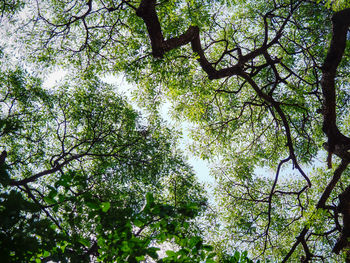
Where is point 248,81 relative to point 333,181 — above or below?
above

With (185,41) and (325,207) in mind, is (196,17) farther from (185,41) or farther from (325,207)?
(325,207)

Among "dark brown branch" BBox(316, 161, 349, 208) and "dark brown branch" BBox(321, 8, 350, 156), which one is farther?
"dark brown branch" BBox(316, 161, 349, 208)

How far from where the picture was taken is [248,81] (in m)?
8.26

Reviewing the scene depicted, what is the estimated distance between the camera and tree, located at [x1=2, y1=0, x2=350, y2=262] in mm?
7406

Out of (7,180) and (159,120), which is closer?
(7,180)

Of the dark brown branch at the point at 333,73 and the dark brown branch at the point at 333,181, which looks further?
the dark brown branch at the point at 333,181

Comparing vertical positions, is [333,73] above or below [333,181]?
above

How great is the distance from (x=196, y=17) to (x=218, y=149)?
17.7 feet

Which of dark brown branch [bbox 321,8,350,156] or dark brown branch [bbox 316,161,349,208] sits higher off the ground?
dark brown branch [bbox 321,8,350,156]

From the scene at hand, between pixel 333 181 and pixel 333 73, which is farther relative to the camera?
pixel 333 181

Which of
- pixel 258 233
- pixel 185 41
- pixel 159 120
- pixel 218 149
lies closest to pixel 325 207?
pixel 258 233

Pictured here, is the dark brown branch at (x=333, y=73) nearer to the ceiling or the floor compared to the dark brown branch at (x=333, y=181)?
nearer to the ceiling

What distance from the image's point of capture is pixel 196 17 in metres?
7.94

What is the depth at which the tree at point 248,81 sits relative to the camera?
7406 millimetres
